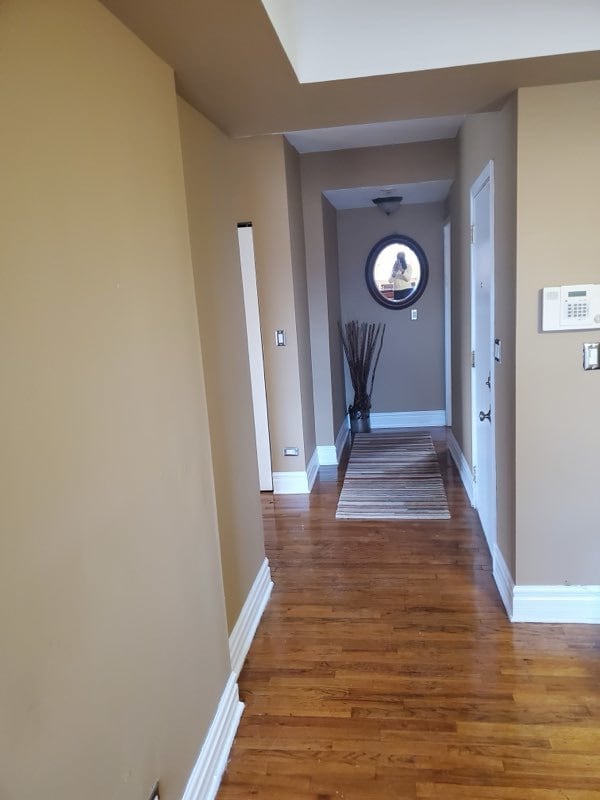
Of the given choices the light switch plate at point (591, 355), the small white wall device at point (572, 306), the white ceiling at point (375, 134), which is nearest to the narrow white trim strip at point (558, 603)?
the light switch plate at point (591, 355)

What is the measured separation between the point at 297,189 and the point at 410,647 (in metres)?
3.33

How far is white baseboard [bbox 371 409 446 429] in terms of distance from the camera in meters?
6.07

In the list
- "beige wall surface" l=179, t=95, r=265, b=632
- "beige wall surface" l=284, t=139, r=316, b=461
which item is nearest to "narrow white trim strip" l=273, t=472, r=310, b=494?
"beige wall surface" l=284, t=139, r=316, b=461

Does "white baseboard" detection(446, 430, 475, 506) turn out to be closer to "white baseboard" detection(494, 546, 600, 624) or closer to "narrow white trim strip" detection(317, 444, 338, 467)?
"narrow white trim strip" detection(317, 444, 338, 467)

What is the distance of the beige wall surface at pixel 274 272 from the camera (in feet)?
13.0

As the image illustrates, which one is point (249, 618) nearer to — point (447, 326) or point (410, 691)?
point (410, 691)

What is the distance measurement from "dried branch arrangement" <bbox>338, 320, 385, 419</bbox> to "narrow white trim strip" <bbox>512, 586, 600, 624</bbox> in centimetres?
349

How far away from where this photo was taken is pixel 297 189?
445 cm

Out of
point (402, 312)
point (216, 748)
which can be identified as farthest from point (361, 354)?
point (216, 748)

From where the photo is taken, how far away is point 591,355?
7.58ft

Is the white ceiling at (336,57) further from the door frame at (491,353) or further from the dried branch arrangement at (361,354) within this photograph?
the dried branch arrangement at (361,354)

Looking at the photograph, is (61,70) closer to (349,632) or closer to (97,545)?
(97,545)

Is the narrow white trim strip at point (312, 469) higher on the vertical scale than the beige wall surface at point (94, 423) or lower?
lower

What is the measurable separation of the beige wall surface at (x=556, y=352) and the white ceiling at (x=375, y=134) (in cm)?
161
